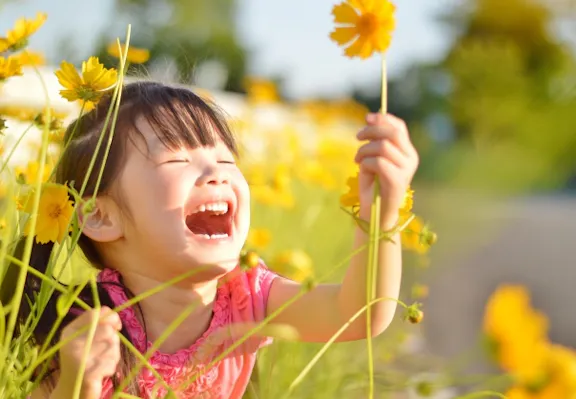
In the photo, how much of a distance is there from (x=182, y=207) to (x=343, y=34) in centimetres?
21

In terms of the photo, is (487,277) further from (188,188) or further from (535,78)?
(535,78)

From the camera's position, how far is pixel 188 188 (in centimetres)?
84

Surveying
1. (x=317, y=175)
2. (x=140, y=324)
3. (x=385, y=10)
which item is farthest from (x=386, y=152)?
(x=317, y=175)

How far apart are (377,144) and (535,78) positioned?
70.2 feet

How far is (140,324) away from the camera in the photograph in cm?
90

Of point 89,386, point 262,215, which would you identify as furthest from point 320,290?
point 262,215

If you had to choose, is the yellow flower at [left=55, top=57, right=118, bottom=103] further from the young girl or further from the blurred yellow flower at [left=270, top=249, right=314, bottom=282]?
the blurred yellow flower at [left=270, top=249, right=314, bottom=282]

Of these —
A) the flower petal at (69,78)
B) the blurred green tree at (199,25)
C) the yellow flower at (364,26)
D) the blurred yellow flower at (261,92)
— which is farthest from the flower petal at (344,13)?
the blurred green tree at (199,25)

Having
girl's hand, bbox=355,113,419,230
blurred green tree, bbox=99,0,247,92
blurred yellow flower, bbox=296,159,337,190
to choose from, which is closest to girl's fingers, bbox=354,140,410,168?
girl's hand, bbox=355,113,419,230

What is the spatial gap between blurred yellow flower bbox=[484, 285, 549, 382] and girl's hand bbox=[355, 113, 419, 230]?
0.37 feet

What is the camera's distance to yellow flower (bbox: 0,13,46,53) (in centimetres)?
82

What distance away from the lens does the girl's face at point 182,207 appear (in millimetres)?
839

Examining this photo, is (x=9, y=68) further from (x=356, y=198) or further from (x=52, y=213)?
(x=356, y=198)

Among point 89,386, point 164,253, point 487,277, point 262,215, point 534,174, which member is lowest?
point 89,386
